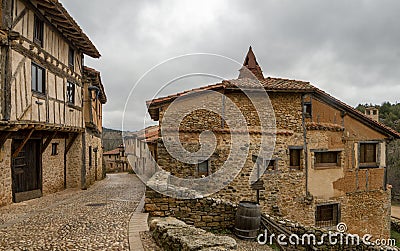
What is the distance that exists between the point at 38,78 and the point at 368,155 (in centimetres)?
1444

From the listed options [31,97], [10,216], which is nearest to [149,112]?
[31,97]

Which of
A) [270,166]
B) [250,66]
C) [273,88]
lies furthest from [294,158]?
[250,66]

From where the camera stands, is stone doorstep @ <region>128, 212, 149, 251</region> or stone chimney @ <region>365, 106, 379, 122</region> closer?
stone doorstep @ <region>128, 212, 149, 251</region>

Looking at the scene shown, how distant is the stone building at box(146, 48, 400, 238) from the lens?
10.8m

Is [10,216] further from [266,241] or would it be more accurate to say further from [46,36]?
[266,241]

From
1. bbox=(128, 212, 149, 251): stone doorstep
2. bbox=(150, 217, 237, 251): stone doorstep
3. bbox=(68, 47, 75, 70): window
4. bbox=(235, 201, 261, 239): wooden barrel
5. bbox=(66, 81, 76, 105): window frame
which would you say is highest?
bbox=(68, 47, 75, 70): window

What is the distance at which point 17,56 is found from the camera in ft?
28.0

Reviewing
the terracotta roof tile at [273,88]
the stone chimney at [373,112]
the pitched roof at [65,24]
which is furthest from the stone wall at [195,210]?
the stone chimney at [373,112]

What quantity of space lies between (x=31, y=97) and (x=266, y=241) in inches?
347

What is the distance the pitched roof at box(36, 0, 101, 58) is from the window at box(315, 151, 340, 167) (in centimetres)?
1157

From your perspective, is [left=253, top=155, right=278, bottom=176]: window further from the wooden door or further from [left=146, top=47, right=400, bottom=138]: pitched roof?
the wooden door

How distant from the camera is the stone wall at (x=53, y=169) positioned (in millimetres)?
11977

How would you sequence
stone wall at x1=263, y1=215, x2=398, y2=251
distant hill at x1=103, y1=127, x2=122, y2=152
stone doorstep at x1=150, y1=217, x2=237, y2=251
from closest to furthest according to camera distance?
1. stone doorstep at x1=150, y1=217, x2=237, y2=251
2. stone wall at x1=263, y1=215, x2=398, y2=251
3. distant hill at x1=103, y1=127, x2=122, y2=152

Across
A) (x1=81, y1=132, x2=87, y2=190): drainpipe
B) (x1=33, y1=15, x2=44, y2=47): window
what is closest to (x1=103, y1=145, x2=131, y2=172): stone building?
(x1=81, y1=132, x2=87, y2=190): drainpipe
